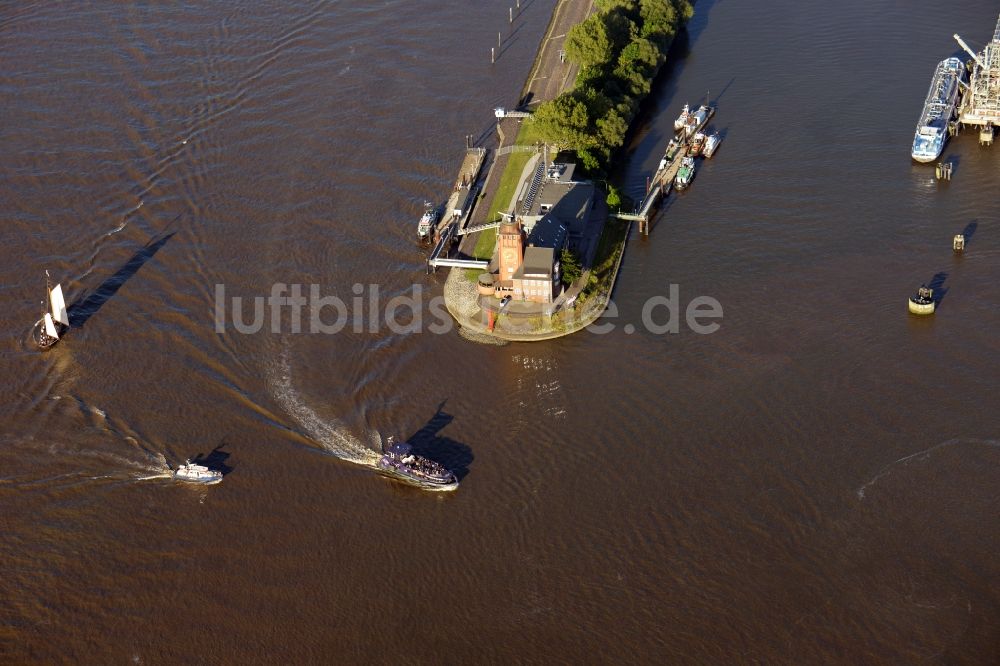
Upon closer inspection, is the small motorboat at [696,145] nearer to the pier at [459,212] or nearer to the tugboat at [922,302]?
the pier at [459,212]

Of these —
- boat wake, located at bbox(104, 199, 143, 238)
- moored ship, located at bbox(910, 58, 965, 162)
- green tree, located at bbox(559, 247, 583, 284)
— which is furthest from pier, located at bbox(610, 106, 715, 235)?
boat wake, located at bbox(104, 199, 143, 238)

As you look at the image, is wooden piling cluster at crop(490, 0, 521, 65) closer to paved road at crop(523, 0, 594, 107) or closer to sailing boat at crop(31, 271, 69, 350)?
paved road at crop(523, 0, 594, 107)

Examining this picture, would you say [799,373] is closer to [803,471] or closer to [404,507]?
[803,471]

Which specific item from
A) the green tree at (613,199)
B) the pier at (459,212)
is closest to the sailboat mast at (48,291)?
the pier at (459,212)

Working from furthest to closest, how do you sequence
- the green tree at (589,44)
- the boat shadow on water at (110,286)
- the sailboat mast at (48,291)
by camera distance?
the green tree at (589,44) < the sailboat mast at (48,291) < the boat shadow on water at (110,286)

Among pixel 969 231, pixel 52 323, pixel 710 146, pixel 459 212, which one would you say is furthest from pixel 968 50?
pixel 52 323

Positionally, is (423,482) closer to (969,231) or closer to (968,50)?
(969,231)
